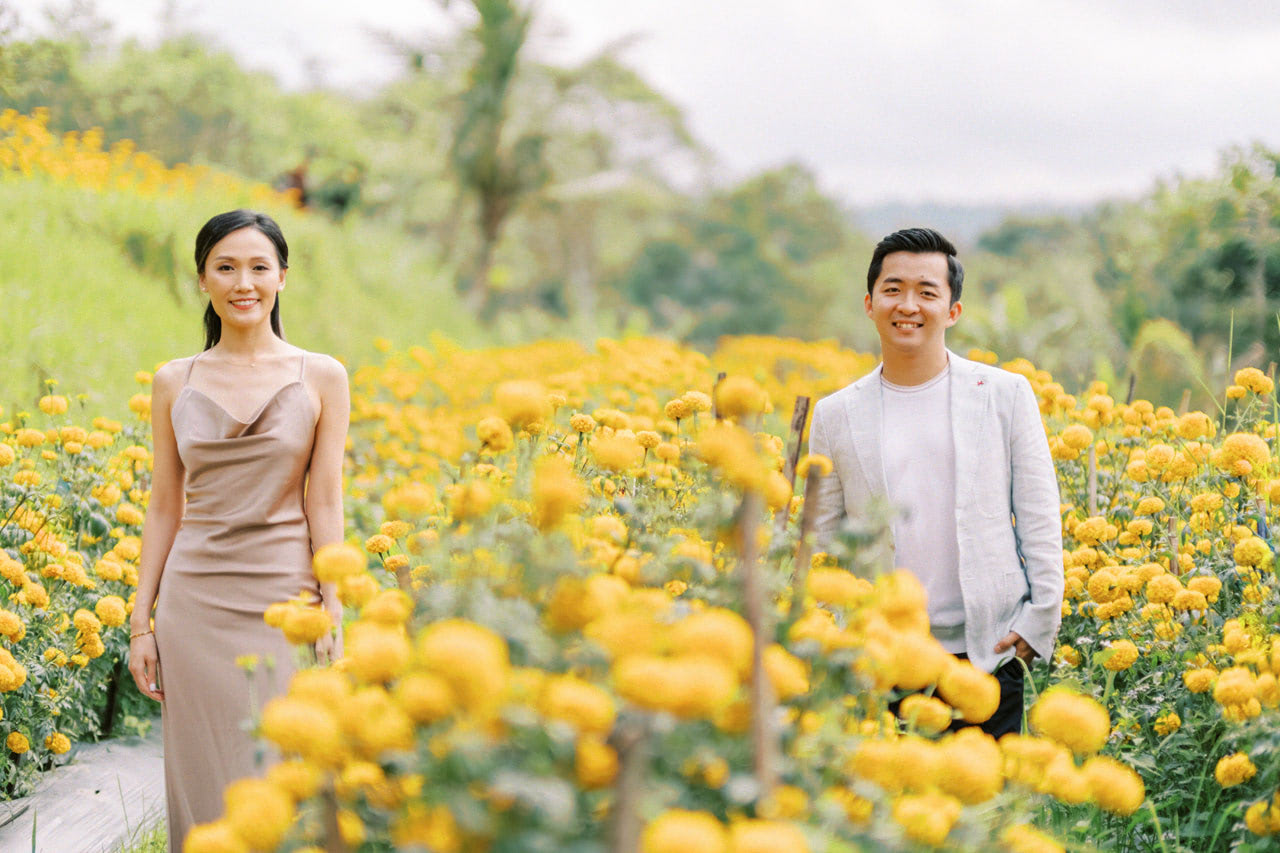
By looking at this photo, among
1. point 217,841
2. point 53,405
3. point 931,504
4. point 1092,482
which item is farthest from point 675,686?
point 53,405

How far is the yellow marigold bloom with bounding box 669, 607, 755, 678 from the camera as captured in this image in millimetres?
942

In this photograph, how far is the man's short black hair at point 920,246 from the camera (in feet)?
7.55

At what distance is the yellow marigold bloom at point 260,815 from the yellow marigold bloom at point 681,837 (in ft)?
1.23

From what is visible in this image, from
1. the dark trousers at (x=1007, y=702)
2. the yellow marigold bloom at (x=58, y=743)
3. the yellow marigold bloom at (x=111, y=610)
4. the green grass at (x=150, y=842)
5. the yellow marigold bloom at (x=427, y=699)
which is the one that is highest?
the yellow marigold bloom at (x=427, y=699)

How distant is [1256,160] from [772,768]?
13.8 m

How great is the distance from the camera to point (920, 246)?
230cm

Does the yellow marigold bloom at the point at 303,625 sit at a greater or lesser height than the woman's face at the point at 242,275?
lesser

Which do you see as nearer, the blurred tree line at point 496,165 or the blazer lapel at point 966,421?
the blazer lapel at point 966,421

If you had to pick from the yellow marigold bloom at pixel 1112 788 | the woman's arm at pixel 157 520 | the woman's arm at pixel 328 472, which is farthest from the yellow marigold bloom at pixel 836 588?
the woman's arm at pixel 157 520

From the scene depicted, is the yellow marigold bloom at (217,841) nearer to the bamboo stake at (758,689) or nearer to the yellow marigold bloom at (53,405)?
the bamboo stake at (758,689)

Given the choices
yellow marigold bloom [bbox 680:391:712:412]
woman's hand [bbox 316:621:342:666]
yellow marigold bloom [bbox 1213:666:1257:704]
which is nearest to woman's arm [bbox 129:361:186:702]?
woman's hand [bbox 316:621:342:666]

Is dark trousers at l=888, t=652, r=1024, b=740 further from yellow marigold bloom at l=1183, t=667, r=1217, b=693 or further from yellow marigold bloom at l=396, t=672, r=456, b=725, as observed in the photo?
yellow marigold bloom at l=396, t=672, r=456, b=725

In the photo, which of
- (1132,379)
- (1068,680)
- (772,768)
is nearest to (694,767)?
(772,768)

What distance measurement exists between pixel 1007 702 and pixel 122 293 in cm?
676
